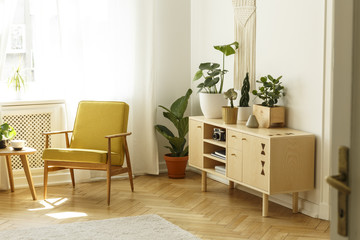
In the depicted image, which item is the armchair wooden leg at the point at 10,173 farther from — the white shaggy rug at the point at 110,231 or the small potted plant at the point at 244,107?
the small potted plant at the point at 244,107

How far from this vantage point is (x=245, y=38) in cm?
541

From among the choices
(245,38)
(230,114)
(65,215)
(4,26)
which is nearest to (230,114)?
(230,114)

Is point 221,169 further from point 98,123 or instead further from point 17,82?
point 17,82

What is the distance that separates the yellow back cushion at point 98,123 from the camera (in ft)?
18.0

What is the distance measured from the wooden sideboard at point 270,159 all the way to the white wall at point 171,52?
59.5 inches

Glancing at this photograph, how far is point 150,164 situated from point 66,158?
136 cm

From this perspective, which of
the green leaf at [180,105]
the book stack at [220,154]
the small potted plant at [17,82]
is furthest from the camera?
the green leaf at [180,105]

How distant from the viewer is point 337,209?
1475mm

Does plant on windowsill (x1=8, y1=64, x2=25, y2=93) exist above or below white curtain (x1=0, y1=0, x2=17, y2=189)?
below

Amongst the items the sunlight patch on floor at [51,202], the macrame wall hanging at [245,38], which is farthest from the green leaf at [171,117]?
the sunlight patch on floor at [51,202]

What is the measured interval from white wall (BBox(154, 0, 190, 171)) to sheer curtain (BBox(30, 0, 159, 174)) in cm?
22

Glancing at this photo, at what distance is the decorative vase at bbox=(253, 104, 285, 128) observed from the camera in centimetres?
484

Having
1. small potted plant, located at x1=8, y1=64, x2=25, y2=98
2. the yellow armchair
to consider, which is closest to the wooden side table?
the yellow armchair

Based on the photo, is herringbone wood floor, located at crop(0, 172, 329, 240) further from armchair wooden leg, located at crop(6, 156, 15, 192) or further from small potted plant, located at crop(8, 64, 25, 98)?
small potted plant, located at crop(8, 64, 25, 98)
